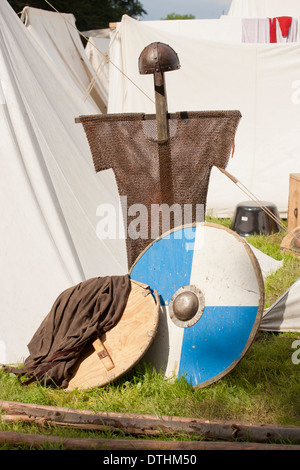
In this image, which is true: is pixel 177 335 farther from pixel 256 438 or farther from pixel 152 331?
pixel 256 438

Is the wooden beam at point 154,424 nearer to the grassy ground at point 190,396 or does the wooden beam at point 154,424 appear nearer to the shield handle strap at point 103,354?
the grassy ground at point 190,396

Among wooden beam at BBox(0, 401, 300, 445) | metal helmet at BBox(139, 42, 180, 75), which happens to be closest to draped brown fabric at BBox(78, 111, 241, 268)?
metal helmet at BBox(139, 42, 180, 75)

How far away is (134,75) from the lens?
656cm

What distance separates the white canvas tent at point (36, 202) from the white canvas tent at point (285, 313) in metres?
1.07

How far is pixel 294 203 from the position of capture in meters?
5.38

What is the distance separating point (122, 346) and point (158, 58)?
1.59 meters

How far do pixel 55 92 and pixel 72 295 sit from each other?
213 cm

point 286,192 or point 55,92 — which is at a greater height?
point 55,92

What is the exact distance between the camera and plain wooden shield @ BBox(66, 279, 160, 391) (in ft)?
8.91

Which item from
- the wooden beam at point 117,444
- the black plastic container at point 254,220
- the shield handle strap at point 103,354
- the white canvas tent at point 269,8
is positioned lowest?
the black plastic container at point 254,220

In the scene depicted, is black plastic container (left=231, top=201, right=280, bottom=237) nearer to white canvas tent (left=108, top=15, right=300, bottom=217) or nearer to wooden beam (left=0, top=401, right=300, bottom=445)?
white canvas tent (left=108, top=15, right=300, bottom=217)

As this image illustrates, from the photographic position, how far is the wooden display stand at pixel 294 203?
5297 mm

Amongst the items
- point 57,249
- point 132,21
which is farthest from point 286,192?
point 57,249

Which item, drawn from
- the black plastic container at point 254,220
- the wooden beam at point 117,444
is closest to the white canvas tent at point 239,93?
the black plastic container at point 254,220
